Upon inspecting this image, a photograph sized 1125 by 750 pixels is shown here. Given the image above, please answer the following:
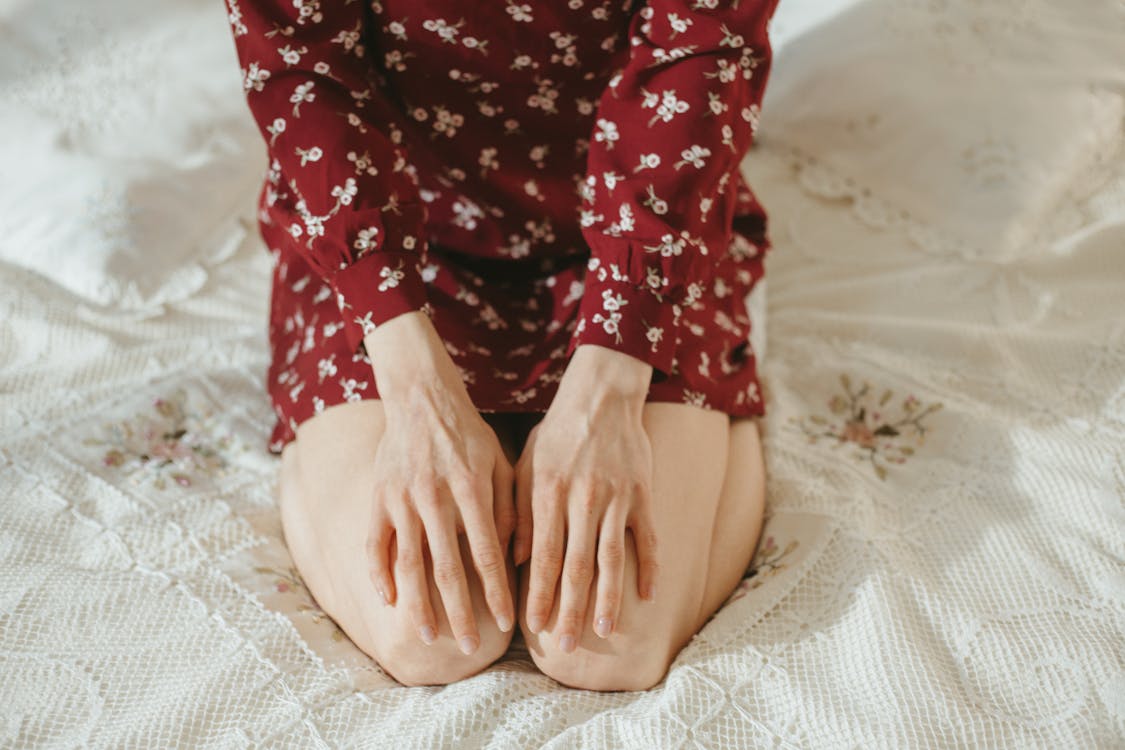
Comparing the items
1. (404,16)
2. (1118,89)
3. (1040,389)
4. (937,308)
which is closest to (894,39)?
(1118,89)

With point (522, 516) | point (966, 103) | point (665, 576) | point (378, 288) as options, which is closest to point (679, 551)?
point (665, 576)

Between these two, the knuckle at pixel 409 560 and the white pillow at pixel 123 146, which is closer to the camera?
the knuckle at pixel 409 560

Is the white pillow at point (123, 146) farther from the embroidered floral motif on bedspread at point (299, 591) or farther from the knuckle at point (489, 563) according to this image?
the knuckle at point (489, 563)

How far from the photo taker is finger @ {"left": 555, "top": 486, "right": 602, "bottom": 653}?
2.68 feet

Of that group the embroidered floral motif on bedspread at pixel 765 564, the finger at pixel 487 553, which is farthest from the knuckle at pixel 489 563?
the embroidered floral motif on bedspread at pixel 765 564

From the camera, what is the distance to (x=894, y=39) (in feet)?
4.54

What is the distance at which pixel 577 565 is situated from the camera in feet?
2.70

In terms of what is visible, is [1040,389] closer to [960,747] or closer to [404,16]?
[960,747]

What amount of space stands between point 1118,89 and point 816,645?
3.13ft

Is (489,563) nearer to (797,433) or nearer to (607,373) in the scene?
(607,373)

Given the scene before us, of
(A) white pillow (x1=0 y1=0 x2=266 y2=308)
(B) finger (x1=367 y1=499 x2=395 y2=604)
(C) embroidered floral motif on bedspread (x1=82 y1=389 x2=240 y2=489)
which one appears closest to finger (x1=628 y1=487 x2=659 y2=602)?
(B) finger (x1=367 y1=499 x2=395 y2=604)

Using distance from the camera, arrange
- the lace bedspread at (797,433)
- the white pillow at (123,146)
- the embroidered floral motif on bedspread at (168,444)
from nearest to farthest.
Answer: the lace bedspread at (797,433) < the embroidered floral motif on bedspread at (168,444) < the white pillow at (123,146)

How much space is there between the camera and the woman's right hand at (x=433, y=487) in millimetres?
819

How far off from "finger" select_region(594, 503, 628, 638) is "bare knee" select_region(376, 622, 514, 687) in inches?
3.7
